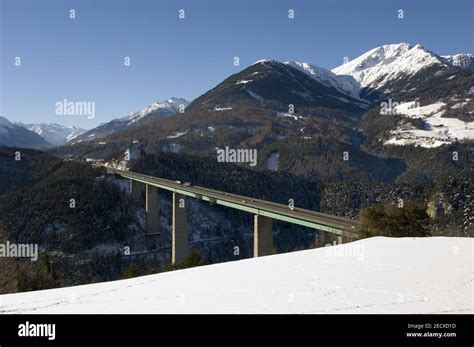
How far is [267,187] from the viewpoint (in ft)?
546

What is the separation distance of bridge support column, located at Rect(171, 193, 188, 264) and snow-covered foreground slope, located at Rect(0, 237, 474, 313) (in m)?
59.1

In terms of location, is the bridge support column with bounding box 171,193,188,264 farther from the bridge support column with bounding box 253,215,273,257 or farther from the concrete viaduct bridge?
the bridge support column with bounding box 253,215,273,257

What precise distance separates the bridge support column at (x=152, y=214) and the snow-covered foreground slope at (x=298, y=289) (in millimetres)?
92516

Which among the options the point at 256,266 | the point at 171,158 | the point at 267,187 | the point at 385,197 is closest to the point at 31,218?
the point at 171,158

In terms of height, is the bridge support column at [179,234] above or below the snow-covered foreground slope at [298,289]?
below

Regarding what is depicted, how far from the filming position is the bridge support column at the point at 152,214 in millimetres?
113125

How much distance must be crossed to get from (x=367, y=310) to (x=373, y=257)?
10.6 meters

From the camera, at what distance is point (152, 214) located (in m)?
116
